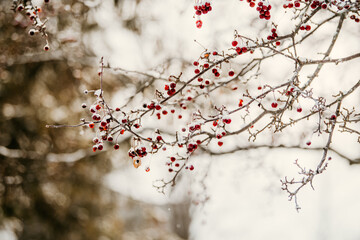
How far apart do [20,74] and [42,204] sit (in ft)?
10.1

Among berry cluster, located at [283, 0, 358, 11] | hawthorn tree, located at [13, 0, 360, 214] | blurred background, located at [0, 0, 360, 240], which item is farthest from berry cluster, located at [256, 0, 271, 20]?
blurred background, located at [0, 0, 360, 240]

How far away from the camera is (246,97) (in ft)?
16.9

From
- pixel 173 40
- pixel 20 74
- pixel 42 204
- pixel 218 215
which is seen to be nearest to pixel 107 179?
pixel 42 204

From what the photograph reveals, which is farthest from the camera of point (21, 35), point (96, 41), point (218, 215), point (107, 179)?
point (218, 215)

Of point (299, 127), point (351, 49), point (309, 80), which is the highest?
point (351, 49)

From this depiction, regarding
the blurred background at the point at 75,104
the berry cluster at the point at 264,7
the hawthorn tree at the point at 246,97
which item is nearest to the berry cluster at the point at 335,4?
the hawthorn tree at the point at 246,97

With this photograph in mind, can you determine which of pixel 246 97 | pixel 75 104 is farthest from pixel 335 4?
pixel 75 104

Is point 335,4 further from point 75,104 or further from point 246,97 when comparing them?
point 75,104

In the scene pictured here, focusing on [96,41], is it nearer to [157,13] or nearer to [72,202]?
[157,13]

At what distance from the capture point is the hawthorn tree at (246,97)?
2.56 meters

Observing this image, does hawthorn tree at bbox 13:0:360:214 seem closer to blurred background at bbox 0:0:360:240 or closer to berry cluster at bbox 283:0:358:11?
berry cluster at bbox 283:0:358:11

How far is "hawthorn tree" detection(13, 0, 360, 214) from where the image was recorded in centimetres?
256

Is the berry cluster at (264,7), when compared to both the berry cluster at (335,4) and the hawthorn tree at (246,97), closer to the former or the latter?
the hawthorn tree at (246,97)

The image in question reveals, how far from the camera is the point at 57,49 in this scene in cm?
678
